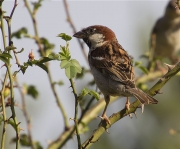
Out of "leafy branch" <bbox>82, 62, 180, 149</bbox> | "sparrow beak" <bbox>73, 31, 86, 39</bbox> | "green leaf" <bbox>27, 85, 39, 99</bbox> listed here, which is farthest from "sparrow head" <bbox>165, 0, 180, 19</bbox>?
"leafy branch" <bbox>82, 62, 180, 149</bbox>

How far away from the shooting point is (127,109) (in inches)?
107

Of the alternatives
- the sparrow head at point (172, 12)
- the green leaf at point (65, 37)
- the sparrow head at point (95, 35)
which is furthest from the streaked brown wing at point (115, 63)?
the sparrow head at point (172, 12)

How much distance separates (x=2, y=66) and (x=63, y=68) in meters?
0.41

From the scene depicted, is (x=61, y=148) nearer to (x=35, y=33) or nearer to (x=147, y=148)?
(x=35, y=33)

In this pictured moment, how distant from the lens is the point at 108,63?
3.89m

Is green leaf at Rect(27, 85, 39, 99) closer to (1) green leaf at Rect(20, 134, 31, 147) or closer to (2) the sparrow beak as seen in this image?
(1) green leaf at Rect(20, 134, 31, 147)

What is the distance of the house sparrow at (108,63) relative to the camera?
12.0 feet

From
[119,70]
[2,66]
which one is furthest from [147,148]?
[2,66]

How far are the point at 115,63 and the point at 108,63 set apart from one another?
0.06 meters

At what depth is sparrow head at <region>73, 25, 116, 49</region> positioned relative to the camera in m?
4.21

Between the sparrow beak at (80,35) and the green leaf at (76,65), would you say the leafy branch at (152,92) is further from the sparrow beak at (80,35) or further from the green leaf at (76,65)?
the sparrow beak at (80,35)

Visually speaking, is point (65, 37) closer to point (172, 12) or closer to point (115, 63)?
point (115, 63)

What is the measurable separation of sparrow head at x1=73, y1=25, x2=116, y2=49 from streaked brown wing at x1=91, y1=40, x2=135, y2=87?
6.3 inches

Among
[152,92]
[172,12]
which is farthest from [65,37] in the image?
[172,12]
